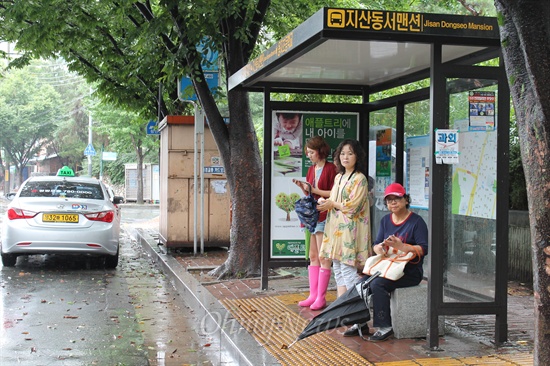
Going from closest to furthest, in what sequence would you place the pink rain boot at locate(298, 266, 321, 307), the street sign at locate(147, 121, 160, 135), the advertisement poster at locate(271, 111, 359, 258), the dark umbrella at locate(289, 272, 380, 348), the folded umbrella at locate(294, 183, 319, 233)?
1. the dark umbrella at locate(289, 272, 380, 348)
2. the folded umbrella at locate(294, 183, 319, 233)
3. the pink rain boot at locate(298, 266, 321, 307)
4. the advertisement poster at locate(271, 111, 359, 258)
5. the street sign at locate(147, 121, 160, 135)

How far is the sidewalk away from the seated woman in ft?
0.66

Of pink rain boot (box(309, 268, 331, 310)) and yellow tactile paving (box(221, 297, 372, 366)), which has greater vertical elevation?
pink rain boot (box(309, 268, 331, 310))

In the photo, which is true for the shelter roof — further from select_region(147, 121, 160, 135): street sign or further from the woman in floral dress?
select_region(147, 121, 160, 135): street sign

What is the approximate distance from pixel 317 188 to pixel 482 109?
2151mm

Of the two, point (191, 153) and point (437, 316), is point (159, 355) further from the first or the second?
point (191, 153)

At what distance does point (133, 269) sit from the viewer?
12.2 meters

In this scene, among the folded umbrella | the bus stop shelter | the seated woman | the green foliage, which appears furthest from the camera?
the green foliage

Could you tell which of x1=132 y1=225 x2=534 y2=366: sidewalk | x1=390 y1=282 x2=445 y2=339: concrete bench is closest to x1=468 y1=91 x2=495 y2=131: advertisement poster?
x1=390 y1=282 x2=445 y2=339: concrete bench

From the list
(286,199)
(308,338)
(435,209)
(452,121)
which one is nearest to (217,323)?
(308,338)

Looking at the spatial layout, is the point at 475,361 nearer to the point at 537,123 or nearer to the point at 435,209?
the point at 435,209

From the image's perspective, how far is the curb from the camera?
569 centimetres

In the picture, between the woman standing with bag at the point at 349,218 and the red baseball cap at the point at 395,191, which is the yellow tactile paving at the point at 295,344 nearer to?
the woman standing with bag at the point at 349,218

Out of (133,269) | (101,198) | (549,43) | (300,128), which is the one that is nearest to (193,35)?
(300,128)

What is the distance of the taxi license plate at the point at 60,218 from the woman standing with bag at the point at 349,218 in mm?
5825
